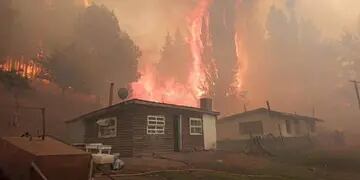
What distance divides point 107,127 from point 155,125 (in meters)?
4.01

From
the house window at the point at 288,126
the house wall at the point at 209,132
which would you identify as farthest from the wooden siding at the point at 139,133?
the house window at the point at 288,126

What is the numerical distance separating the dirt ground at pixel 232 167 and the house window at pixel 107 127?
419 centimetres

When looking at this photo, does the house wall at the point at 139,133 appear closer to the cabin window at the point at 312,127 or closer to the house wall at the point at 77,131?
the house wall at the point at 77,131

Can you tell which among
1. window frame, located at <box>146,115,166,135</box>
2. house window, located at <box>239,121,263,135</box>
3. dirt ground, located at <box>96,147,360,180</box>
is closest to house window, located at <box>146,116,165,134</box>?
window frame, located at <box>146,115,166,135</box>

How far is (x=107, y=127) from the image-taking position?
91.3 feet

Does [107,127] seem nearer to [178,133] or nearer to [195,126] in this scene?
[178,133]

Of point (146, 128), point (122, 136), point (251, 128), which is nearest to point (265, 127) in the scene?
point (251, 128)

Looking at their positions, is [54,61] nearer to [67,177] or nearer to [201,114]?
[201,114]

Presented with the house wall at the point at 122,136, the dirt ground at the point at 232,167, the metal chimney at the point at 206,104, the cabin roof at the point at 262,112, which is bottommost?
the dirt ground at the point at 232,167

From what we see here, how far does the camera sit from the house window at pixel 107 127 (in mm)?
27127

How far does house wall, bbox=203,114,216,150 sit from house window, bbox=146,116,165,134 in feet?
17.0

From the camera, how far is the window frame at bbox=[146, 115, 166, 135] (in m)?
26.6

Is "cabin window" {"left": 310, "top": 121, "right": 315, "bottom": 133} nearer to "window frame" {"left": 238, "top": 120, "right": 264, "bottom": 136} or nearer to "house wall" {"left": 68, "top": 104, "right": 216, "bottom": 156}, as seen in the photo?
"window frame" {"left": 238, "top": 120, "right": 264, "bottom": 136}

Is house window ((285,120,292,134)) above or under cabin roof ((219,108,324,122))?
under
